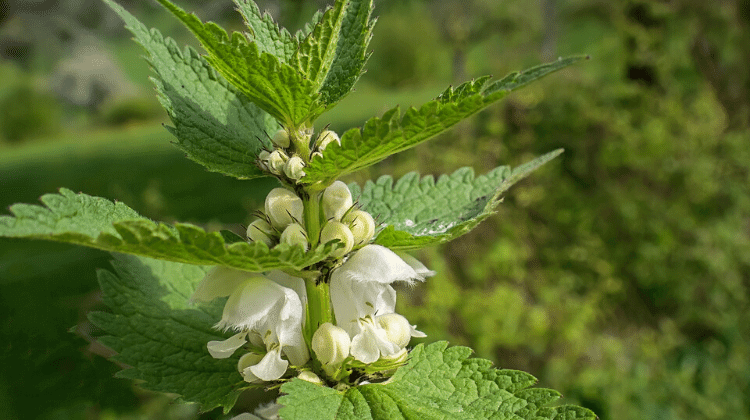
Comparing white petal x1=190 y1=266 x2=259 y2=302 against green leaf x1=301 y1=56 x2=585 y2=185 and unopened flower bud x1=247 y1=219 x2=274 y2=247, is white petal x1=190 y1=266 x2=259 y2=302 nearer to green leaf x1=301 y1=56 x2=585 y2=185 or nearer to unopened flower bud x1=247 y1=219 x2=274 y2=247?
unopened flower bud x1=247 y1=219 x2=274 y2=247

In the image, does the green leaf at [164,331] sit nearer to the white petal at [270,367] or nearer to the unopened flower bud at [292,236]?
the white petal at [270,367]

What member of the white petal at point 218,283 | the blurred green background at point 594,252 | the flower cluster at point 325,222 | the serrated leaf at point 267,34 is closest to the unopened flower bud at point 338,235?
the flower cluster at point 325,222

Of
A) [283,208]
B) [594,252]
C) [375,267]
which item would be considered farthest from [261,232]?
[594,252]


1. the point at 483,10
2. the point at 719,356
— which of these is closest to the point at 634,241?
the point at 719,356

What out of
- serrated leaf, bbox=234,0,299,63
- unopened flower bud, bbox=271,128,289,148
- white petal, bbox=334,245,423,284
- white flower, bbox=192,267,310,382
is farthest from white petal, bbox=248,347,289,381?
serrated leaf, bbox=234,0,299,63

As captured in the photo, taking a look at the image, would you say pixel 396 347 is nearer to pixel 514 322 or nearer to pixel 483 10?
pixel 514 322

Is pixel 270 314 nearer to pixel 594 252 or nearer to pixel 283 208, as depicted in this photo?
pixel 283 208
